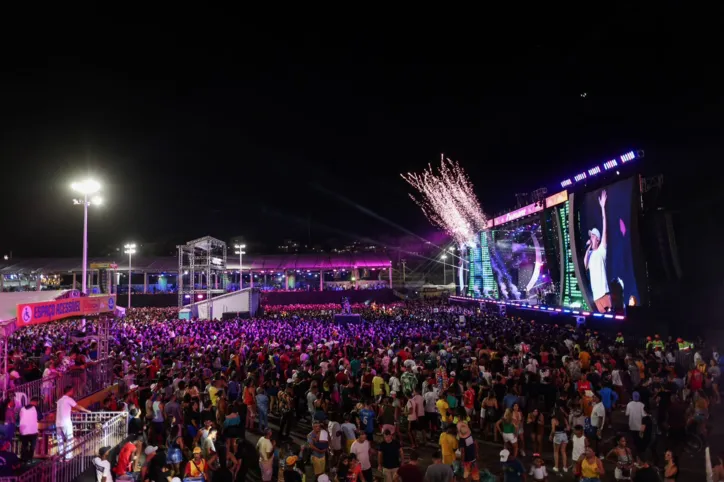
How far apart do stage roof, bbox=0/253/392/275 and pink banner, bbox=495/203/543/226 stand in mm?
27813

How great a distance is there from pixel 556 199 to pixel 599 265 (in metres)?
5.54

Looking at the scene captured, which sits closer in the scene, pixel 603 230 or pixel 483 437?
pixel 483 437

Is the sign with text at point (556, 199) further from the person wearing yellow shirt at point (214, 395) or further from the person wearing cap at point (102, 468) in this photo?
the person wearing cap at point (102, 468)

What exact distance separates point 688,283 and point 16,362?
25.1 meters

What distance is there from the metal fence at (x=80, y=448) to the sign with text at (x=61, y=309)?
2.21m

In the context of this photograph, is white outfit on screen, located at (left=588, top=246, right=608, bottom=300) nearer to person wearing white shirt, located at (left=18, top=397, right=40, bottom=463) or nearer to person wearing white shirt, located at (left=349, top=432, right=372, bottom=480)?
person wearing white shirt, located at (left=349, top=432, right=372, bottom=480)

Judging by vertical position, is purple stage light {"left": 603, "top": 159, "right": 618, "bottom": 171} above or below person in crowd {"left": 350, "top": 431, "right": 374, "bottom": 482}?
above

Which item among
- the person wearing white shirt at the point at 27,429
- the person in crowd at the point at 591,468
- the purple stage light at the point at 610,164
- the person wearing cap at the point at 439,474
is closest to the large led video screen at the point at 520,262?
the purple stage light at the point at 610,164

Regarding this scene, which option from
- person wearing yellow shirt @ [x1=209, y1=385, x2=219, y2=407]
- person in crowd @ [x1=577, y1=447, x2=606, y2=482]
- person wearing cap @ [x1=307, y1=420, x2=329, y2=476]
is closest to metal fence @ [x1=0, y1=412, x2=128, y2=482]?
person wearing yellow shirt @ [x1=209, y1=385, x2=219, y2=407]

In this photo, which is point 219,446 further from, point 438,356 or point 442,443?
point 438,356

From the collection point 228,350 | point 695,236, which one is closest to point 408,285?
point 695,236

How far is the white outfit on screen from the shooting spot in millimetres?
24609

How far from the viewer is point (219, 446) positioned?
8234 mm

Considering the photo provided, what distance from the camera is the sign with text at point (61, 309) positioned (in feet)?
32.2
